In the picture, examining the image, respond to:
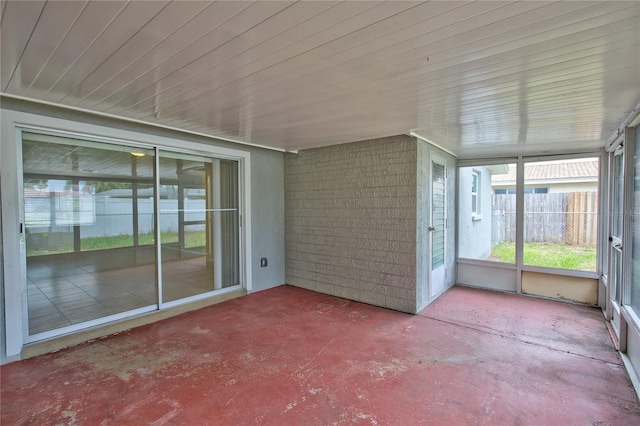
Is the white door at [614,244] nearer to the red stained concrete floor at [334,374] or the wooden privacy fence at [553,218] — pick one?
the red stained concrete floor at [334,374]

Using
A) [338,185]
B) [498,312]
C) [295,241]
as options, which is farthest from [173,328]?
[498,312]

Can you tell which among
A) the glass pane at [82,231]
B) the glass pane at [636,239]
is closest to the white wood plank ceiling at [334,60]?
the glass pane at [636,239]

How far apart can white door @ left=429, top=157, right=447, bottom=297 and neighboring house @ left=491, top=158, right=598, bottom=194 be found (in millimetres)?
1256

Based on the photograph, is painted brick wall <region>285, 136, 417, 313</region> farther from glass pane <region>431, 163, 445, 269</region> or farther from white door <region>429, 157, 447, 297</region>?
glass pane <region>431, 163, 445, 269</region>

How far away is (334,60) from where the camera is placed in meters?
1.94

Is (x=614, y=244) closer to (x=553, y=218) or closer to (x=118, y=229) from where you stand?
(x=553, y=218)

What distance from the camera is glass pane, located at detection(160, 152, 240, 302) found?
3.97m

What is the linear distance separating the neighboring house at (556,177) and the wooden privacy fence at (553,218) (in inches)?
3.7

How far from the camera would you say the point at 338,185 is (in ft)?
15.8

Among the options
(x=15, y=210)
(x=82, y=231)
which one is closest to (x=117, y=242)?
(x=82, y=231)

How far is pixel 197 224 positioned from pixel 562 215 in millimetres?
5760

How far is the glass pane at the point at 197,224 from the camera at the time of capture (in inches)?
156

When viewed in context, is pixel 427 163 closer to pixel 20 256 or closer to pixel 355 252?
pixel 355 252

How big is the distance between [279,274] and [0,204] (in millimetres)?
3729
